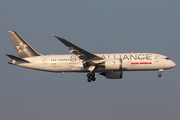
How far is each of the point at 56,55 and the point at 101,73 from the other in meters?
8.14

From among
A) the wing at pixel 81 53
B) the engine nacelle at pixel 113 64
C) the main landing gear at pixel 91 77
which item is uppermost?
the wing at pixel 81 53

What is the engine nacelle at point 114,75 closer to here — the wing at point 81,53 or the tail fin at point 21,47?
the wing at point 81,53

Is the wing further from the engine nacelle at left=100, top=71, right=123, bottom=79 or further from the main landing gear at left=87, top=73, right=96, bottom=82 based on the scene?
the engine nacelle at left=100, top=71, right=123, bottom=79

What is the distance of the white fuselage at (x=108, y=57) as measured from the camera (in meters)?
46.8

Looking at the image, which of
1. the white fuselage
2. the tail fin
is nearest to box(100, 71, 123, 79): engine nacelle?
the white fuselage

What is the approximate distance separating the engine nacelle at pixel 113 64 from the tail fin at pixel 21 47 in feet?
40.9

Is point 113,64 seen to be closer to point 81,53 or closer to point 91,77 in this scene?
point 91,77

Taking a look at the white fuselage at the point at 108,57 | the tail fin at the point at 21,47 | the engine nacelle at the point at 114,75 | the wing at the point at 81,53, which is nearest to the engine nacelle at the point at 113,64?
the white fuselage at the point at 108,57

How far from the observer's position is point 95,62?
46.5 meters

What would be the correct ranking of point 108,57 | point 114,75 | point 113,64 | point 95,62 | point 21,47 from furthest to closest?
point 21,47, point 114,75, point 108,57, point 95,62, point 113,64

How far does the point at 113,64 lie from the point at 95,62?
287cm

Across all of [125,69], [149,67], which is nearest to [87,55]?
[125,69]

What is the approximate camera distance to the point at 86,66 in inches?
1864

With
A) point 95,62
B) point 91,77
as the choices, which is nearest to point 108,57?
point 95,62
